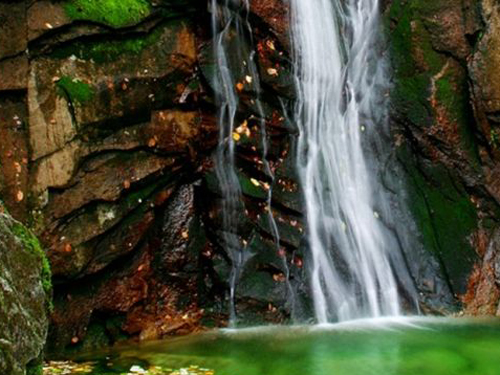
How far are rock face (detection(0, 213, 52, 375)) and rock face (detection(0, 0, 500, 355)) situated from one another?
1.93 metres

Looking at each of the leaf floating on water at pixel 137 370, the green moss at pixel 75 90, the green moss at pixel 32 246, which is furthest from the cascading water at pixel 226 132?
the green moss at pixel 32 246

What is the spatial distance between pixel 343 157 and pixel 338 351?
122 inches

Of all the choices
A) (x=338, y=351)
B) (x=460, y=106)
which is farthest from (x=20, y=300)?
(x=460, y=106)

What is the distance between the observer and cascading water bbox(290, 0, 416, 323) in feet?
25.2

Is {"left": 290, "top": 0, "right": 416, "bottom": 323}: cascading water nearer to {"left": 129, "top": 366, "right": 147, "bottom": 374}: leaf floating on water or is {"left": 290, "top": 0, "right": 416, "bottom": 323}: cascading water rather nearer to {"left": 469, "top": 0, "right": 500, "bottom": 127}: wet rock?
{"left": 469, "top": 0, "right": 500, "bottom": 127}: wet rock

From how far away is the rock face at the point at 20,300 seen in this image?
11.3 feet

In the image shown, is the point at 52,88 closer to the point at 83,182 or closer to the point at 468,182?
the point at 83,182

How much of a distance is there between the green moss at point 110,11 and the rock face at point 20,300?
3057mm

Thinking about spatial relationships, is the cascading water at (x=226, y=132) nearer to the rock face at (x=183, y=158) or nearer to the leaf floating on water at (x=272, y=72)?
the rock face at (x=183, y=158)

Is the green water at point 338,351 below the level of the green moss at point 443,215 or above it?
below

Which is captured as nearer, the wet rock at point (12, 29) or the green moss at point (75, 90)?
the wet rock at point (12, 29)

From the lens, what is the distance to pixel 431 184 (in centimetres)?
836

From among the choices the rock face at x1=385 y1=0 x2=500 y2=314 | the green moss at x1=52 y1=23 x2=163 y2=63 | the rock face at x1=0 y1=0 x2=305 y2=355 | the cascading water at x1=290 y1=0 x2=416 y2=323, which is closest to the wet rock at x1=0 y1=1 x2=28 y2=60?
the rock face at x1=0 y1=0 x2=305 y2=355

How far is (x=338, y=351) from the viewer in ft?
19.9
